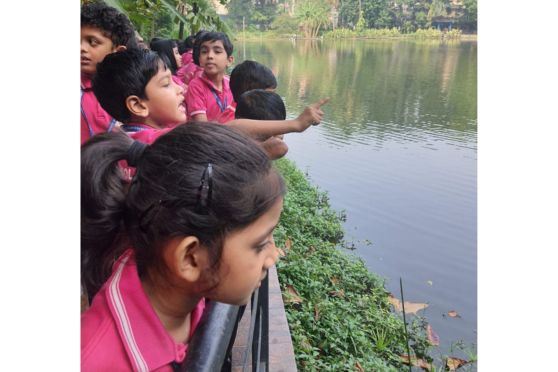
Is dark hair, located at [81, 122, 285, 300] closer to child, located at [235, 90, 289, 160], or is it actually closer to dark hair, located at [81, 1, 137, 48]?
dark hair, located at [81, 1, 137, 48]

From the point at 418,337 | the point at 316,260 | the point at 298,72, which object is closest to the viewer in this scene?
the point at 418,337

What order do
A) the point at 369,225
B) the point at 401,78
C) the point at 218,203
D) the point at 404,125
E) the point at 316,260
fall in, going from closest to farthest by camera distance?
1. the point at 218,203
2. the point at 316,260
3. the point at 369,225
4. the point at 404,125
5. the point at 401,78

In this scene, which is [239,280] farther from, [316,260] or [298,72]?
[298,72]

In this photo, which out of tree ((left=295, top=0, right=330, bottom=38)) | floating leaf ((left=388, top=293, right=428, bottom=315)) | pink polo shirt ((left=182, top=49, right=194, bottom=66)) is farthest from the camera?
tree ((left=295, top=0, right=330, bottom=38))

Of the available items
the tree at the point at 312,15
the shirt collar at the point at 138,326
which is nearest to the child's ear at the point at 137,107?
the shirt collar at the point at 138,326

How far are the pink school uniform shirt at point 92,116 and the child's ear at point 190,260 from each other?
856 millimetres

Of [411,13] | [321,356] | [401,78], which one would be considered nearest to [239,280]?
[321,356]

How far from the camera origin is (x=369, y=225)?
515 cm

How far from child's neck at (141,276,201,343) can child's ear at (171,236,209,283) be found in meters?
0.04

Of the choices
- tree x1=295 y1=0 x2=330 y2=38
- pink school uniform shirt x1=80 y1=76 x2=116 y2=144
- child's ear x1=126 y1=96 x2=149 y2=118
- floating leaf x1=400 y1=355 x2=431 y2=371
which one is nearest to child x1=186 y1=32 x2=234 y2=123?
pink school uniform shirt x1=80 y1=76 x2=116 y2=144

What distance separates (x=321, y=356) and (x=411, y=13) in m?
2.80

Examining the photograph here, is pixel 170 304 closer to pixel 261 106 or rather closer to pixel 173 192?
pixel 173 192

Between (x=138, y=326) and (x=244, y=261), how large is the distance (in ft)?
0.60

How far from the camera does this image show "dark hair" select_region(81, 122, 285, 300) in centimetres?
73
